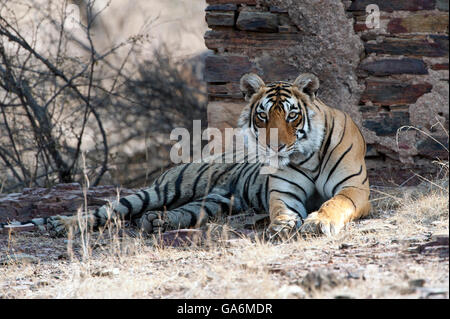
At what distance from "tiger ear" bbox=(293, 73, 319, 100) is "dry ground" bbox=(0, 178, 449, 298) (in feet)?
3.31

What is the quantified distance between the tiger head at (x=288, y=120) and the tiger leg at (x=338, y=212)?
44 cm

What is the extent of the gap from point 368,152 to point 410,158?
1.20 ft

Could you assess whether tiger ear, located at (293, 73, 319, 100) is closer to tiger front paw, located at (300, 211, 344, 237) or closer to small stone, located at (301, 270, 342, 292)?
tiger front paw, located at (300, 211, 344, 237)

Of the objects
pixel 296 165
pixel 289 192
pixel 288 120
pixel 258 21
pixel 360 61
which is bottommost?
pixel 289 192

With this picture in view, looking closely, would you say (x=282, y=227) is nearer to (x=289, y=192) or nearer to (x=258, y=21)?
(x=289, y=192)

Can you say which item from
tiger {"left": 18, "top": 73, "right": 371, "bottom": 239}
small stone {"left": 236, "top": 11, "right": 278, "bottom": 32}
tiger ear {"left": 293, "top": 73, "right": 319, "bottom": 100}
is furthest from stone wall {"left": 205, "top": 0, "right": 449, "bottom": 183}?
tiger ear {"left": 293, "top": 73, "right": 319, "bottom": 100}

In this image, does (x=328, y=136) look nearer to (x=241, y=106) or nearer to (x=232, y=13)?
(x=241, y=106)

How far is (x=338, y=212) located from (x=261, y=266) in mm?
1188

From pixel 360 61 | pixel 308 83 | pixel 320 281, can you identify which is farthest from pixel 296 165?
pixel 320 281

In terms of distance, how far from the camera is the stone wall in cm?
621

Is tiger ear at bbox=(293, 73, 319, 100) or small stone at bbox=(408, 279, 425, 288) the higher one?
tiger ear at bbox=(293, 73, 319, 100)

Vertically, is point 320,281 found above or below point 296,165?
below

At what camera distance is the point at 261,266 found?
3.64m

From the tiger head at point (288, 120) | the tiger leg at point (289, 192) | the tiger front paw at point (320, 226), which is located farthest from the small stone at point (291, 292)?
the tiger head at point (288, 120)
